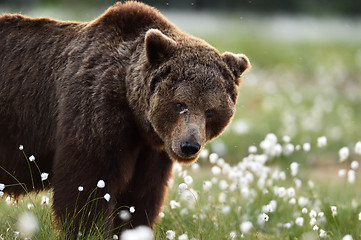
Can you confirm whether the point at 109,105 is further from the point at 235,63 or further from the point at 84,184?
the point at 235,63

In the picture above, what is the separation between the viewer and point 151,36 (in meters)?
4.80

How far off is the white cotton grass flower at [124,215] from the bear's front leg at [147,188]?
0.03 meters

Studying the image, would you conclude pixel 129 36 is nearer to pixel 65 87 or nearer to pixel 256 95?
pixel 65 87

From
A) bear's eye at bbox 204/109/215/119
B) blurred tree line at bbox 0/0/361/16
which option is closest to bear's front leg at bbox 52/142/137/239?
bear's eye at bbox 204/109/215/119

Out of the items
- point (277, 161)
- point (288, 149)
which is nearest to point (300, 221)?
point (288, 149)

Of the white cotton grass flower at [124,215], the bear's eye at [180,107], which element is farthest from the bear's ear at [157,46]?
the white cotton grass flower at [124,215]

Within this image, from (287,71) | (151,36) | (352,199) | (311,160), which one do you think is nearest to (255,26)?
(287,71)

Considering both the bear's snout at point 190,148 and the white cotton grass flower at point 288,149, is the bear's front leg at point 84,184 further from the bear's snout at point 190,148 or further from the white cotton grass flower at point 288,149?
the white cotton grass flower at point 288,149

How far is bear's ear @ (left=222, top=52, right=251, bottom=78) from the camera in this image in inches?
199

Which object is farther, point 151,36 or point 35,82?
point 35,82

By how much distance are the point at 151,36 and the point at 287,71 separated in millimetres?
13916

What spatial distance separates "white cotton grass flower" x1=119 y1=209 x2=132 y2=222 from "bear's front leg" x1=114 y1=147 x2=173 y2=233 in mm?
31

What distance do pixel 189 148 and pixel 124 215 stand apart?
0.81 meters

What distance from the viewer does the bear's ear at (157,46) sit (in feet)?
15.8
